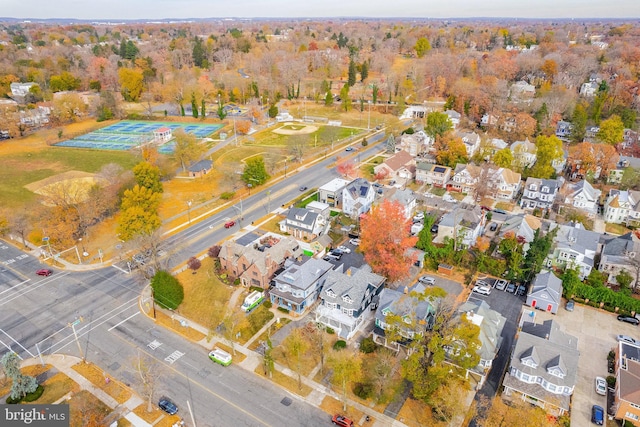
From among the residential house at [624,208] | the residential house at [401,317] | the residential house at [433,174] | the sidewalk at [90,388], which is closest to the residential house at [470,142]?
the residential house at [433,174]

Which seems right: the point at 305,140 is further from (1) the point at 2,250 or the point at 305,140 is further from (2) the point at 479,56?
(2) the point at 479,56

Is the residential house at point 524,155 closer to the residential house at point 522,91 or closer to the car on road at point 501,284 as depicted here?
the car on road at point 501,284

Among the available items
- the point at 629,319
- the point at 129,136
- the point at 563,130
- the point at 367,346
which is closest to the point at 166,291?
the point at 367,346

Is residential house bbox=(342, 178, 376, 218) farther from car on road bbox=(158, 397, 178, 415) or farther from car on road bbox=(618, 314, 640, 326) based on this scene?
car on road bbox=(158, 397, 178, 415)

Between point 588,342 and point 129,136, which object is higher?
point 129,136

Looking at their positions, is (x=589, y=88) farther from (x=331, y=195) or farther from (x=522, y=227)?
(x=331, y=195)
